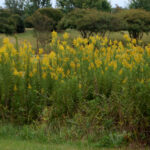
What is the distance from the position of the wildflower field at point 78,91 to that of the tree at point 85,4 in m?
48.5

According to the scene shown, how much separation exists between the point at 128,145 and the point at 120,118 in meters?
0.51

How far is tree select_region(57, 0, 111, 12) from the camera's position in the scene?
54.6 m

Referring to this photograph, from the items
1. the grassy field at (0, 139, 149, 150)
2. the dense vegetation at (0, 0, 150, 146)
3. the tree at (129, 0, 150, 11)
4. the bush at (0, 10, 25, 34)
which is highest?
the tree at (129, 0, 150, 11)

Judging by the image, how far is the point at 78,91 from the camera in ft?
18.3

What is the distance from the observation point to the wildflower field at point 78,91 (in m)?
4.79

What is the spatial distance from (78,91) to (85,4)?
50.6 metres

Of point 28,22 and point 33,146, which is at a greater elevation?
point 28,22

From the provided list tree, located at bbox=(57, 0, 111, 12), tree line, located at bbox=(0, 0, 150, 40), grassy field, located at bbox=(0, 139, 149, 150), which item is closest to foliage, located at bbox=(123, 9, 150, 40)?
tree line, located at bbox=(0, 0, 150, 40)

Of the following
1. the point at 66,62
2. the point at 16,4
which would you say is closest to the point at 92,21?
the point at 66,62

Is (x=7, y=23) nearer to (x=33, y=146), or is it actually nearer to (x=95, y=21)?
(x=95, y=21)

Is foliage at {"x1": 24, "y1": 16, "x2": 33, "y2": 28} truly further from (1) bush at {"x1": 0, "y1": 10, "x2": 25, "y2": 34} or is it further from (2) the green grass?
(2) the green grass

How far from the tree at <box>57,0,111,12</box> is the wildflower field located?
159ft

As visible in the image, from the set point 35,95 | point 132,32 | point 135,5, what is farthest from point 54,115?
point 135,5

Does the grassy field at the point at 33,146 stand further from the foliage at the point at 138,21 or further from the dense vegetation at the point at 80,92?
the foliage at the point at 138,21
